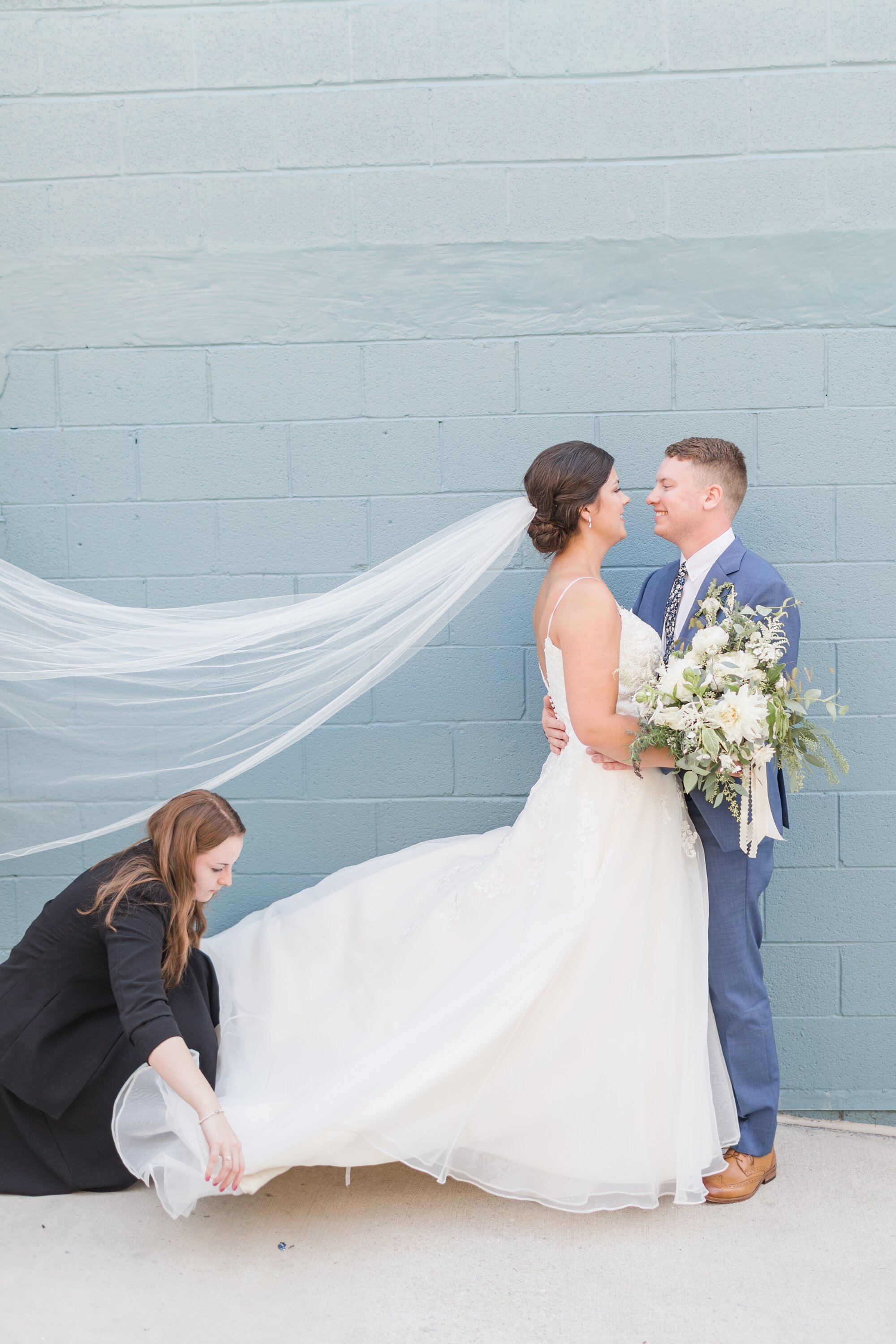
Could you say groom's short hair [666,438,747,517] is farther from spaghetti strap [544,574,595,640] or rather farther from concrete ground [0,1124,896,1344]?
concrete ground [0,1124,896,1344]

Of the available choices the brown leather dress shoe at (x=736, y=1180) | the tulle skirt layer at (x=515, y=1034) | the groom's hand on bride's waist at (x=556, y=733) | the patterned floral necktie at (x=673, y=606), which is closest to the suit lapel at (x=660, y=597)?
the patterned floral necktie at (x=673, y=606)

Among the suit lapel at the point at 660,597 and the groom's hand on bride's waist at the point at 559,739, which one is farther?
the suit lapel at the point at 660,597

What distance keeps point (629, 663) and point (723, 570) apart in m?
0.36

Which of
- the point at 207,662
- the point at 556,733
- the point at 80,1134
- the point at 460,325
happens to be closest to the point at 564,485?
the point at 556,733

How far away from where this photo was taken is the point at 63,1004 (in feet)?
8.87

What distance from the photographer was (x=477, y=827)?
3377 mm

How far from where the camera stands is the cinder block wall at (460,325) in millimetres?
3188

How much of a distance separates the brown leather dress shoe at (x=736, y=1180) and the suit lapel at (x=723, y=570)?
4.39ft

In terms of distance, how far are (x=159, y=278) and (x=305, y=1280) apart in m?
2.70

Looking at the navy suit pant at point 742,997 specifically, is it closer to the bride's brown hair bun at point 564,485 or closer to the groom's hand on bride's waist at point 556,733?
the groom's hand on bride's waist at point 556,733

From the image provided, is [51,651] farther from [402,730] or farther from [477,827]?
[477,827]

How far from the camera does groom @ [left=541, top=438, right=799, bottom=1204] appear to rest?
9.18 ft

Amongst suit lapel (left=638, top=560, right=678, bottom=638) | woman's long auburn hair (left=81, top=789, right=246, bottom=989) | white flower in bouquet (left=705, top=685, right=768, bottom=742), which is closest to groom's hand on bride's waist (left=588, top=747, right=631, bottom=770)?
white flower in bouquet (left=705, top=685, right=768, bottom=742)

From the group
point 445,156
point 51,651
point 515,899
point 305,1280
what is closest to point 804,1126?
point 515,899
